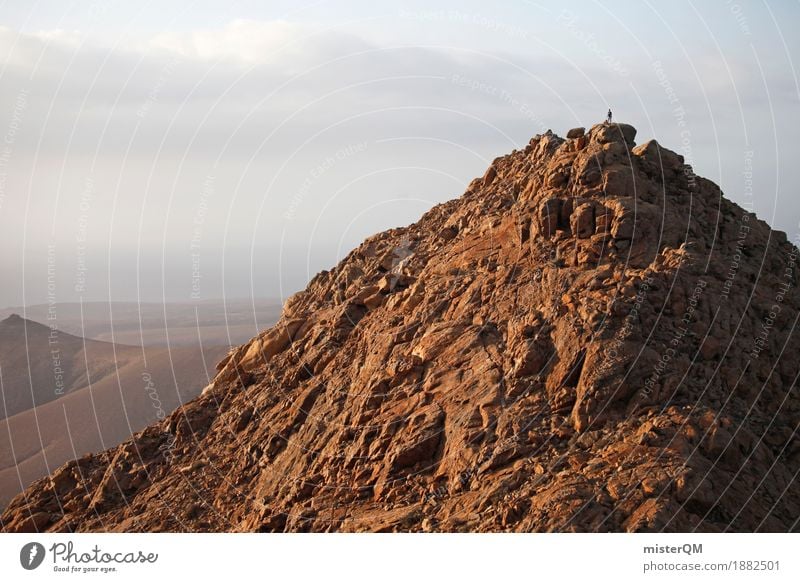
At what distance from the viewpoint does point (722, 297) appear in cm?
3219

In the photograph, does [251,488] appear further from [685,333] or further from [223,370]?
[685,333]

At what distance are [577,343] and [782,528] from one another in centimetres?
714

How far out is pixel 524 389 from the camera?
30.2 m

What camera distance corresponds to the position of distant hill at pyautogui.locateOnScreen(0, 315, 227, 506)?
282ft

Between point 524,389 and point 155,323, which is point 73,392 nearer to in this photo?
point 155,323

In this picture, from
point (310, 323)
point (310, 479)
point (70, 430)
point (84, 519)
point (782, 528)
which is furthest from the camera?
point (70, 430)

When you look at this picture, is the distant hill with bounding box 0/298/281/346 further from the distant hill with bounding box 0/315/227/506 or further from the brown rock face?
the brown rock face

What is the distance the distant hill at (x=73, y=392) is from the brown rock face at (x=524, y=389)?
4073 cm

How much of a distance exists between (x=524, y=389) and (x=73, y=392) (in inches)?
3259

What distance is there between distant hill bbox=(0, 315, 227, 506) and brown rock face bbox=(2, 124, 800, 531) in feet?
134

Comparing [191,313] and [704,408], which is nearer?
[704,408]

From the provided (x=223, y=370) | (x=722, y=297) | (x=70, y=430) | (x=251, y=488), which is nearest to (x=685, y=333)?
(x=722, y=297)

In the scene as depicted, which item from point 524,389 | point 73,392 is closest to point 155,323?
point 73,392

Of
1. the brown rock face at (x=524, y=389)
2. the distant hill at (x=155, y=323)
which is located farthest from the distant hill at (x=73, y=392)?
the brown rock face at (x=524, y=389)
